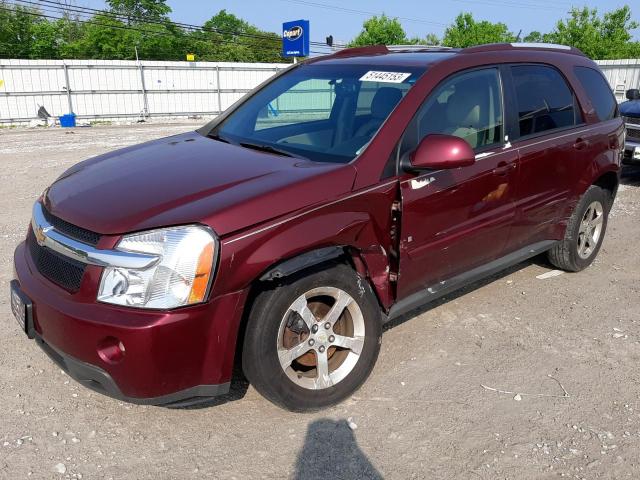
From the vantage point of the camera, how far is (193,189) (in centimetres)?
279

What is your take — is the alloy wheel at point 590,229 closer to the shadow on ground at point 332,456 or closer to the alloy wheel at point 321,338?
the alloy wheel at point 321,338

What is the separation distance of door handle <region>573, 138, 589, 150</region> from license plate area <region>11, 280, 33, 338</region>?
3.87 metres

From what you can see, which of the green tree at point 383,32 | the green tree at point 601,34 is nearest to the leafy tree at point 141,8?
the green tree at point 383,32

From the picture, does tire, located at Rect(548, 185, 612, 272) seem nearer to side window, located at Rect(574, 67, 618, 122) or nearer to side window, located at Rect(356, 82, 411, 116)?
side window, located at Rect(574, 67, 618, 122)

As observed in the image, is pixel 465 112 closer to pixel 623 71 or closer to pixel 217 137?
pixel 217 137

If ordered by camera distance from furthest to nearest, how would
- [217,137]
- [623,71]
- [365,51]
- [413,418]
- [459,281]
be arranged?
[623,71], [365,51], [217,137], [459,281], [413,418]

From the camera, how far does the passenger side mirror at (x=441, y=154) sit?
3041 millimetres

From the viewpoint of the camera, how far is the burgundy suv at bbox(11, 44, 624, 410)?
98.4 inches

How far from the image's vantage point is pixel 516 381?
339 cm

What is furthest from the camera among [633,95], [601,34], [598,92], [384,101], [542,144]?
[601,34]

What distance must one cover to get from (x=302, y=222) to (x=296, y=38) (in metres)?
21.3

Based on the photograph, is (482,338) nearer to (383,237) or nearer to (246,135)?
(383,237)

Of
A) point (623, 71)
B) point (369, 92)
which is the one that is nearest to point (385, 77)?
point (369, 92)

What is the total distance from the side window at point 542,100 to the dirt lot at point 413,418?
A: 4.60ft
